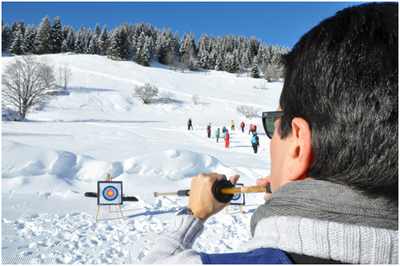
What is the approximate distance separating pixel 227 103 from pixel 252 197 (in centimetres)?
4409

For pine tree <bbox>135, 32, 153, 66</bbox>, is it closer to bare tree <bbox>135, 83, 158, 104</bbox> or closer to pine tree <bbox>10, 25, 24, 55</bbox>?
pine tree <bbox>10, 25, 24, 55</bbox>

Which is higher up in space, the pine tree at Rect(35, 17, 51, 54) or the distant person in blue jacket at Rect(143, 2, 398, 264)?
the pine tree at Rect(35, 17, 51, 54)

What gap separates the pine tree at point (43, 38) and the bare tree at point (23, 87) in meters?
40.5

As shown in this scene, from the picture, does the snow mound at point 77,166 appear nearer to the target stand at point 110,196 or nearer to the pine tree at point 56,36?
the target stand at point 110,196

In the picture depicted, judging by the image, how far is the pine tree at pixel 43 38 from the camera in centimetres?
8275

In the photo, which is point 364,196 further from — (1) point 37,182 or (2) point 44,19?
(2) point 44,19

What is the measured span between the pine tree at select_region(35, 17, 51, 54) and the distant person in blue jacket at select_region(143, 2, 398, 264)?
90233 mm

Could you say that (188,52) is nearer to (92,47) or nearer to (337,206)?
(92,47)

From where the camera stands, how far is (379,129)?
1.02m

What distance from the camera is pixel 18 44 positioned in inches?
3113

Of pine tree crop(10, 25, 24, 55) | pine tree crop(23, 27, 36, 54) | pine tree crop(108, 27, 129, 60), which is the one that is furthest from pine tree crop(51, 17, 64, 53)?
pine tree crop(108, 27, 129, 60)

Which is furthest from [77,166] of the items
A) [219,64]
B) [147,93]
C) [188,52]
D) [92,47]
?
[188,52]

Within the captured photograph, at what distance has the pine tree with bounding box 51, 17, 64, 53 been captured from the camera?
86.5 metres

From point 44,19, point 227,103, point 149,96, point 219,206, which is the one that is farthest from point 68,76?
point 219,206
